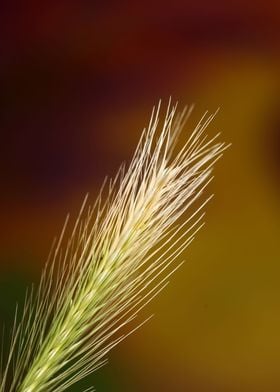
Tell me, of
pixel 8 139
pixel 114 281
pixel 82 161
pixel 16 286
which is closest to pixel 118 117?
pixel 82 161

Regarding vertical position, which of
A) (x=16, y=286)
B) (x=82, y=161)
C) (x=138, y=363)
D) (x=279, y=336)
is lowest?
(x=279, y=336)

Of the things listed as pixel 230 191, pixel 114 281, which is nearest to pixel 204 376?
pixel 230 191

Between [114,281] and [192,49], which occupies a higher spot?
[192,49]

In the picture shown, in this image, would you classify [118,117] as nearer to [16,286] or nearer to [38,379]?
[16,286]

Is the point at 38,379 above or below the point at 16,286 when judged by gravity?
below

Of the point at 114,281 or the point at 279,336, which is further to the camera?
the point at 279,336

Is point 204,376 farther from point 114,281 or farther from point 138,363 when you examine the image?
point 114,281
